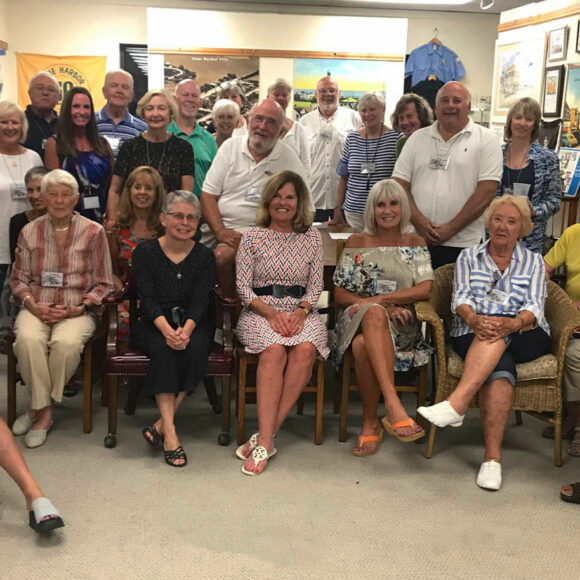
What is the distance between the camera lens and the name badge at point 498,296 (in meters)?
3.36

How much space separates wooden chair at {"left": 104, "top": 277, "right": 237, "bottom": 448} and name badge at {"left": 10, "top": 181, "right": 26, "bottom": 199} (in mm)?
964

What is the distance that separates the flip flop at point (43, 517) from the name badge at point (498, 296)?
2138 mm

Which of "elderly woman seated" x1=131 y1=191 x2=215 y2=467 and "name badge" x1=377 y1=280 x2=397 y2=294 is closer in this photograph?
"elderly woman seated" x1=131 y1=191 x2=215 y2=467

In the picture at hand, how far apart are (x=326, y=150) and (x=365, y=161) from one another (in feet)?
2.96

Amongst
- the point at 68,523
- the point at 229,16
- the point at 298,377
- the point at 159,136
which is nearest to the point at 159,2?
the point at 229,16

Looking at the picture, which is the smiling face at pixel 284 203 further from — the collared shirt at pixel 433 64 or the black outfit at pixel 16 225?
the collared shirt at pixel 433 64

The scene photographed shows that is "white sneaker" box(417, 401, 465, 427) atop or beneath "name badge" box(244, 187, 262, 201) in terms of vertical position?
beneath

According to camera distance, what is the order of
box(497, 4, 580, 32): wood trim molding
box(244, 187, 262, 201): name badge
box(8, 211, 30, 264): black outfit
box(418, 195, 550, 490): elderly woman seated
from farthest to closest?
box(497, 4, 580, 32): wood trim molding, box(244, 187, 262, 201): name badge, box(8, 211, 30, 264): black outfit, box(418, 195, 550, 490): elderly woman seated

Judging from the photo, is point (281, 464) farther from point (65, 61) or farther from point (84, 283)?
point (65, 61)

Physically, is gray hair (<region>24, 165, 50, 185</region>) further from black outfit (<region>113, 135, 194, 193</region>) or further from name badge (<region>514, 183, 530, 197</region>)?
name badge (<region>514, 183, 530, 197</region>)

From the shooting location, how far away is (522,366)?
3.23 m

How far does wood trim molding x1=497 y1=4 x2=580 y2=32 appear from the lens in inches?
265

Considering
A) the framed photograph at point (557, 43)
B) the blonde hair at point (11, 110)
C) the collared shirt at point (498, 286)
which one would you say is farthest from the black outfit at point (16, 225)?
the framed photograph at point (557, 43)

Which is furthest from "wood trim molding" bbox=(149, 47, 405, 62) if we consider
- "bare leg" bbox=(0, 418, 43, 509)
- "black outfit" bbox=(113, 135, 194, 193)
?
"bare leg" bbox=(0, 418, 43, 509)
